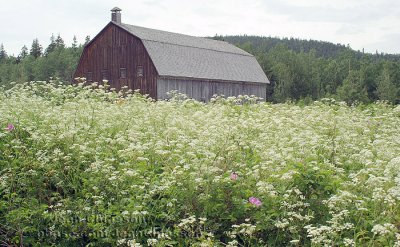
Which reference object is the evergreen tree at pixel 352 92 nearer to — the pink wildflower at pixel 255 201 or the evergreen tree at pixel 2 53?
the pink wildflower at pixel 255 201

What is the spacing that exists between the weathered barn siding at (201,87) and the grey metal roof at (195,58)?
1.49 feet

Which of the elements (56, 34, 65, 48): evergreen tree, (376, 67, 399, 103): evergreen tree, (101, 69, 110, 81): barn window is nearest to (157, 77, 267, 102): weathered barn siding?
(101, 69, 110, 81): barn window

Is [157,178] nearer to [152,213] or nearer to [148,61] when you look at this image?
[152,213]

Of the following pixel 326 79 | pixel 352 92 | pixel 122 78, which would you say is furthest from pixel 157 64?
pixel 326 79

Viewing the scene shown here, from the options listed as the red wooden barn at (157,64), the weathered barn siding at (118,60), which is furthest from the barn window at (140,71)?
the weathered barn siding at (118,60)

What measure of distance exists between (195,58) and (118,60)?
6095 millimetres

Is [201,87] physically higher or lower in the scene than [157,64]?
lower

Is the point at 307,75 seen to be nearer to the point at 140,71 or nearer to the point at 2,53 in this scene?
the point at 140,71

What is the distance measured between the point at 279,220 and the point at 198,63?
34.5 meters

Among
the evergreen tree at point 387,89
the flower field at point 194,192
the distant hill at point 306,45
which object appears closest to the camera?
the flower field at point 194,192

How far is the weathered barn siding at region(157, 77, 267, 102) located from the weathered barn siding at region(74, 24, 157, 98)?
76 cm

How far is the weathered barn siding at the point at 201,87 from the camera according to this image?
35.5m

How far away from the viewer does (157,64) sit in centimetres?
3544

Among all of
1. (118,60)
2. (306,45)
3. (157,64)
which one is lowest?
(157,64)
